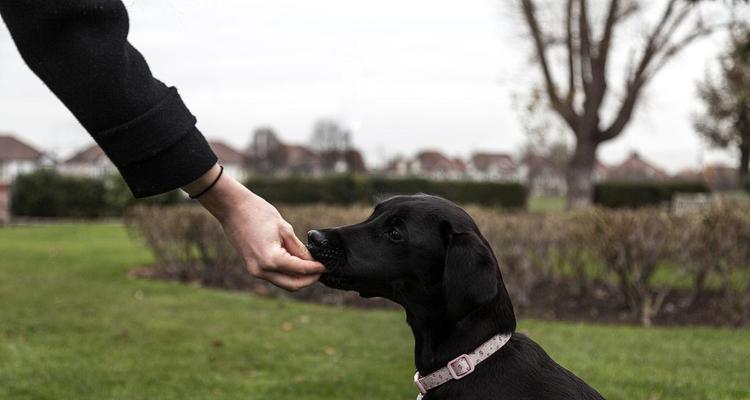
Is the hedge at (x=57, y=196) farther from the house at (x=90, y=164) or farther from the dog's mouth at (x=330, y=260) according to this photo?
the dog's mouth at (x=330, y=260)

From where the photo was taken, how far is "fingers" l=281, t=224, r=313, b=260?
95.3 inches

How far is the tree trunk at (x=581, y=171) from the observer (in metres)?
26.1

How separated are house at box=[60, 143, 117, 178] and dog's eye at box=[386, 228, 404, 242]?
42.8 ft

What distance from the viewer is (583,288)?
1069 centimetres

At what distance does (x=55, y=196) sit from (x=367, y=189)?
1238 cm

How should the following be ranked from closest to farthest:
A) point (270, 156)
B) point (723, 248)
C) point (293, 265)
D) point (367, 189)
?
point (293, 265), point (723, 248), point (367, 189), point (270, 156)

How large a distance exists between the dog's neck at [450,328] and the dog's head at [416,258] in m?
0.02

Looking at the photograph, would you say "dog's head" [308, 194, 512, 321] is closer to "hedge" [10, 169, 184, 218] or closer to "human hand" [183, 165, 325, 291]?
"human hand" [183, 165, 325, 291]

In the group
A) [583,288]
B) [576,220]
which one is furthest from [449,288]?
[583,288]

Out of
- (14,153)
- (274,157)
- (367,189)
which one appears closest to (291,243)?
(367,189)

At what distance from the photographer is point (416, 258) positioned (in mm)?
2988

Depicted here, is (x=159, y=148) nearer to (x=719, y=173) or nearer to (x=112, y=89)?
(x=112, y=89)

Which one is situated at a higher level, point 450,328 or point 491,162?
point 450,328

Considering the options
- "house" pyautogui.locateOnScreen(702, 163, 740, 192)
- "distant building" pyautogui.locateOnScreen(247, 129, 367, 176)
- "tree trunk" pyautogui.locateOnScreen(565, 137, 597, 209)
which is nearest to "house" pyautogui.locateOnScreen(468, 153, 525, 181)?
"distant building" pyautogui.locateOnScreen(247, 129, 367, 176)
